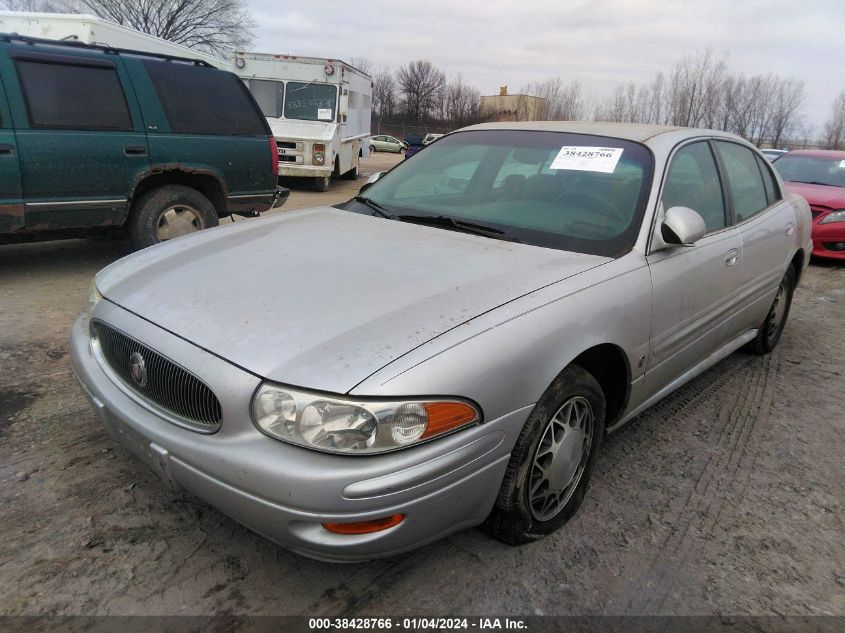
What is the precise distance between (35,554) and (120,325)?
85 cm

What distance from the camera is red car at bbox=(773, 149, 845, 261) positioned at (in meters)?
7.83

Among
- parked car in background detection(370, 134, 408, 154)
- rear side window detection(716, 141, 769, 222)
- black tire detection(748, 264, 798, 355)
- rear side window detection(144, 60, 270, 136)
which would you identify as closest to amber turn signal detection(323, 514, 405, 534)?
rear side window detection(716, 141, 769, 222)

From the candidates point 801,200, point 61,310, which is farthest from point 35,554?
point 801,200

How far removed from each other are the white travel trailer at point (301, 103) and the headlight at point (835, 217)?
930cm

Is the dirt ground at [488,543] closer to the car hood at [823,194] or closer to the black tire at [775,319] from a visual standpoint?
the black tire at [775,319]

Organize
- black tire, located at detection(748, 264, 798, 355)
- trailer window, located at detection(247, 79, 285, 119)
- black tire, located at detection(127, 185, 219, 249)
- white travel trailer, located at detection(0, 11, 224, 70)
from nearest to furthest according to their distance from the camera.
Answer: black tire, located at detection(748, 264, 798, 355) < black tire, located at detection(127, 185, 219, 249) < white travel trailer, located at detection(0, 11, 224, 70) < trailer window, located at detection(247, 79, 285, 119)

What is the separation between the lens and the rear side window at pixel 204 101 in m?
5.66

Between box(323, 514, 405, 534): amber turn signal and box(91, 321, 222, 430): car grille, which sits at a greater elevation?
box(91, 321, 222, 430): car grille

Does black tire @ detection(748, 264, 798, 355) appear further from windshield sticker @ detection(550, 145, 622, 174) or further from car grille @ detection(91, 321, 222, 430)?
car grille @ detection(91, 321, 222, 430)

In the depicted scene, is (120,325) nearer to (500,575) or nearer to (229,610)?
(229,610)

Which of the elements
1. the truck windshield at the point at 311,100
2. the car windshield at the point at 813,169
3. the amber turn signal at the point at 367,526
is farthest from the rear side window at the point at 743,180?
the truck windshield at the point at 311,100

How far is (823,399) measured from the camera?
12.5 ft

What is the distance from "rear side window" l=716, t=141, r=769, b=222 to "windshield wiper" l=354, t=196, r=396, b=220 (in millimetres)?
1990

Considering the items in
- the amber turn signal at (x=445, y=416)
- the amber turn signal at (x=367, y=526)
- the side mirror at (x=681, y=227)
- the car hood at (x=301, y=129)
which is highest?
the car hood at (x=301, y=129)
